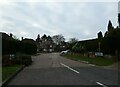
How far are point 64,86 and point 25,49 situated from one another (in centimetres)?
5897

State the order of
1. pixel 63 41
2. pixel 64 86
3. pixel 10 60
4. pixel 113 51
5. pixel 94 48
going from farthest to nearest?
pixel 63 41, pixel 94 48, pixel 113 51, pixel 10 60, pixel 64 86

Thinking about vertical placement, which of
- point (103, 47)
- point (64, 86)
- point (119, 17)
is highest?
point (119, 17)

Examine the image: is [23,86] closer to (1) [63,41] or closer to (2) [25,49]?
(2) [25,49]

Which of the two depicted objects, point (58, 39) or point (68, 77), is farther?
point (58, 39)

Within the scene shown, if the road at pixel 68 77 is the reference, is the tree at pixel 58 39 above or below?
above

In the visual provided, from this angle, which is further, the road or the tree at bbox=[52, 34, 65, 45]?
the tree at bbox=[52, 34, 65, 45]

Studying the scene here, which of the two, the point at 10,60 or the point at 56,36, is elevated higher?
the point at 56,36

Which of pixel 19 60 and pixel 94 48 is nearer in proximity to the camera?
pixel 19 60

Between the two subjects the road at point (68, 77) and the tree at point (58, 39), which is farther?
the tree at point (58, 39)

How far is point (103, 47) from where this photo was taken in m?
46.5

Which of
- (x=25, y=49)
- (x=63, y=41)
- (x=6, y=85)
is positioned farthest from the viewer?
(x=63, y=41)

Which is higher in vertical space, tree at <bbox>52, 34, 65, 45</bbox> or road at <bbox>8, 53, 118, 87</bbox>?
tree at <bbox>52, 34, 65, 45</bbox>

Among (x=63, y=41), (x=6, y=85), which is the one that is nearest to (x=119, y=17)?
(x=6, y=85)

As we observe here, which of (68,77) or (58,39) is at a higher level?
(58,39)
